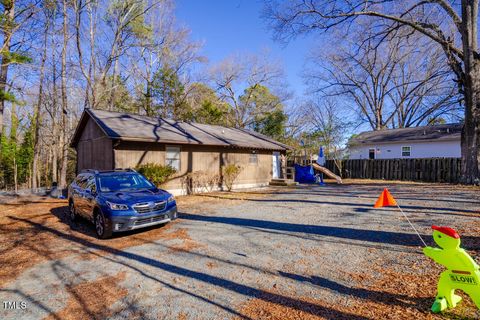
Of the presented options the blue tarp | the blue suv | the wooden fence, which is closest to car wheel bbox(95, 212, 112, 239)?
the blue suv

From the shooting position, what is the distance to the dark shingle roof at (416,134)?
22.0 m

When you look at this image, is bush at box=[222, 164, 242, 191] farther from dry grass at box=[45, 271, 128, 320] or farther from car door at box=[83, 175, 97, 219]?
dry grass at box=[45, 271, 128, 320]

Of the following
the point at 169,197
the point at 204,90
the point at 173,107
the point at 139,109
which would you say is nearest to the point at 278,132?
the point at 204,90

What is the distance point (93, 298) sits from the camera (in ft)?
11.4

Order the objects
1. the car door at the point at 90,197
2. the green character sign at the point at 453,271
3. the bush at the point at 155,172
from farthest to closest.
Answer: the bush at the point at 155,172, the car door at the point at 90,197, the green character sign at the point at 453,271

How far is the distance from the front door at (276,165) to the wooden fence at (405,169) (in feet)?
23.9

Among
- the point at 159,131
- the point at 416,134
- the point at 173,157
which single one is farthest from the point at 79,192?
the point at 416,134

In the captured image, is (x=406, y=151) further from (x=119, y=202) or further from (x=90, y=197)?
(x=90, y=197)

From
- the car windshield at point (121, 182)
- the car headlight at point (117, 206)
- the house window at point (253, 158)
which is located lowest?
the car headlight at point (117, 206)

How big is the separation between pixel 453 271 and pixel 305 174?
1776cm

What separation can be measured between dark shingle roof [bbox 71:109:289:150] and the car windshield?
3700 millimetres

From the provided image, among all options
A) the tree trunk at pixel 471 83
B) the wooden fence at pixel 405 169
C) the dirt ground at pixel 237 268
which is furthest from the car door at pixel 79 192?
the wooden fence at pixel 405 169

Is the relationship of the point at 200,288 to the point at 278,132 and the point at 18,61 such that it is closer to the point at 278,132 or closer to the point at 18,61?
the point at 18,61

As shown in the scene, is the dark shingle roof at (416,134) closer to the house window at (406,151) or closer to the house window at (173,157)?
the house window at (406,151)
